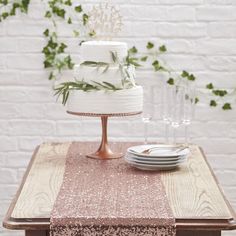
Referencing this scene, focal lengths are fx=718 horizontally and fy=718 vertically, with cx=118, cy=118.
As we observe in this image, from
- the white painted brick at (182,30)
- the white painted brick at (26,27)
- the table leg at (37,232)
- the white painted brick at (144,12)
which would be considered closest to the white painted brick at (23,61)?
the white painted brick at (26,27)

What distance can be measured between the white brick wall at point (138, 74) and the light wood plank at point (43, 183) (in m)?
0.57

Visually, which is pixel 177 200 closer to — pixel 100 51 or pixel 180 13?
pixel 100 51

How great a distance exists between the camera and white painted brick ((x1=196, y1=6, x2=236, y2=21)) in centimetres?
335

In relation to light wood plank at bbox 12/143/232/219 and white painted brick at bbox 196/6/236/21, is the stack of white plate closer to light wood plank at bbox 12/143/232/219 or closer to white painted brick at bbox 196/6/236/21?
light wood plank at bbox 12/143/232/219

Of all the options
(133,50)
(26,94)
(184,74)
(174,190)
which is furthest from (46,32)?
(174,190)

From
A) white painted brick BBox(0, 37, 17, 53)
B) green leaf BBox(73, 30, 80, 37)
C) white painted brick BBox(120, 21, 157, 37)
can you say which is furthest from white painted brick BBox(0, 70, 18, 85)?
white painted brick BBox(120, 21, 157, 37)

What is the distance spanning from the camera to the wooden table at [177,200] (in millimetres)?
1867

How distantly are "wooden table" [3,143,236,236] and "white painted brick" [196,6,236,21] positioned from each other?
968mm

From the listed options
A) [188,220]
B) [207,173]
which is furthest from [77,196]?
[207,173]

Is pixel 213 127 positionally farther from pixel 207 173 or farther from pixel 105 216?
pixel 105 216

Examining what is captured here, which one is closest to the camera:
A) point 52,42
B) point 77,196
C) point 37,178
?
point 77,196

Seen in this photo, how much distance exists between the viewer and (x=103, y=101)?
98.9 inches

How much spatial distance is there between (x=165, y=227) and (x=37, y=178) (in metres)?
0.60

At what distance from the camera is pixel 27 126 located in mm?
3420
